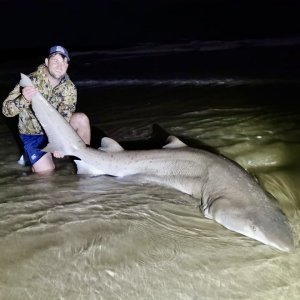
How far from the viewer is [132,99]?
364 inches

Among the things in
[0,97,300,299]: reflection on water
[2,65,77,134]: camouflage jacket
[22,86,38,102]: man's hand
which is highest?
[22,86,38,102]: man's hand

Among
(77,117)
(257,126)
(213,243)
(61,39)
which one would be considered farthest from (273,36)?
(213,243)

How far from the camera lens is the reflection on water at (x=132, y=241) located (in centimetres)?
274

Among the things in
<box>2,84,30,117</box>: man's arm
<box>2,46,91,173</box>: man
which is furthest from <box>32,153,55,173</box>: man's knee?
<box>2,84,30,117</box>: man's arm

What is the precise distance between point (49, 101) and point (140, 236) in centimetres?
226

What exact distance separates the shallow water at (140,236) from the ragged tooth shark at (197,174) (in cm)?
11

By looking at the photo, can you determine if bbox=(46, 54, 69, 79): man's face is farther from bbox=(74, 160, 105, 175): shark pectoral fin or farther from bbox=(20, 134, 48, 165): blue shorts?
bbox=(74, 160, 105, 175): shark pectoral fin

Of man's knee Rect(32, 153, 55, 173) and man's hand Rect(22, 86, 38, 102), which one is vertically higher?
man's hand Rect(22, 86, 38, 102)

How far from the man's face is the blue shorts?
85 cm

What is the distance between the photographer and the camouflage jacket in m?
4.76

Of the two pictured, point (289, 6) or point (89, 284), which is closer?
point (89, 284)

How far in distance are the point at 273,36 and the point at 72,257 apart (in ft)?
71.2

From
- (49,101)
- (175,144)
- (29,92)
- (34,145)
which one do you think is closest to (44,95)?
(49,101)

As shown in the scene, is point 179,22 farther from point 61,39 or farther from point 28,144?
point 28,144
